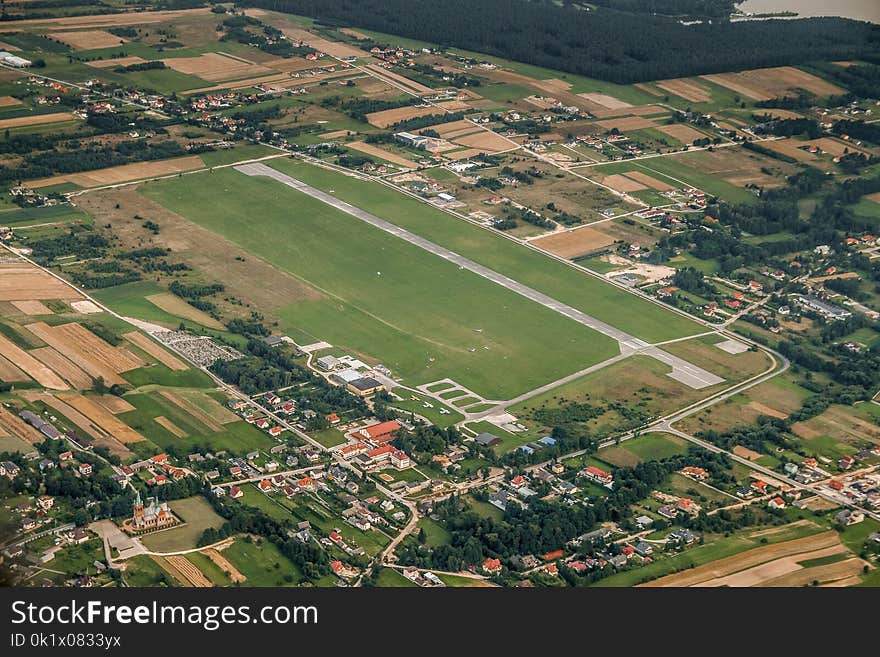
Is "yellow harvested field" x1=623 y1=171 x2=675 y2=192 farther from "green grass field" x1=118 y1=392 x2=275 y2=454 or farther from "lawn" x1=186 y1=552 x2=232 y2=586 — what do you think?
"lawn" x1=186 y1=552 x2=232 y2=586

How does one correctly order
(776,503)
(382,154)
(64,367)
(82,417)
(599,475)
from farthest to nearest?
(382,154), (64,367), (82,417), (599,475), (776,503)

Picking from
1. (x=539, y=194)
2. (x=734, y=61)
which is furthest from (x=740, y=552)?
(x=734, y=61)

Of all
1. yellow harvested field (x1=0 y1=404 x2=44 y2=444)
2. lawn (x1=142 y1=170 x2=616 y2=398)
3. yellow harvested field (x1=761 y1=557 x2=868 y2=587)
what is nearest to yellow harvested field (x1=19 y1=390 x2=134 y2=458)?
yellow harvested field (x1=0 y1=404 x2=44 y2=444)

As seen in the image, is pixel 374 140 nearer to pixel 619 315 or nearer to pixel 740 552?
pixel 619 315

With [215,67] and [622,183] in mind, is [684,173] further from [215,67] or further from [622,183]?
[215,67]

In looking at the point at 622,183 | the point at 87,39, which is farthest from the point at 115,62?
the point at 622,183
